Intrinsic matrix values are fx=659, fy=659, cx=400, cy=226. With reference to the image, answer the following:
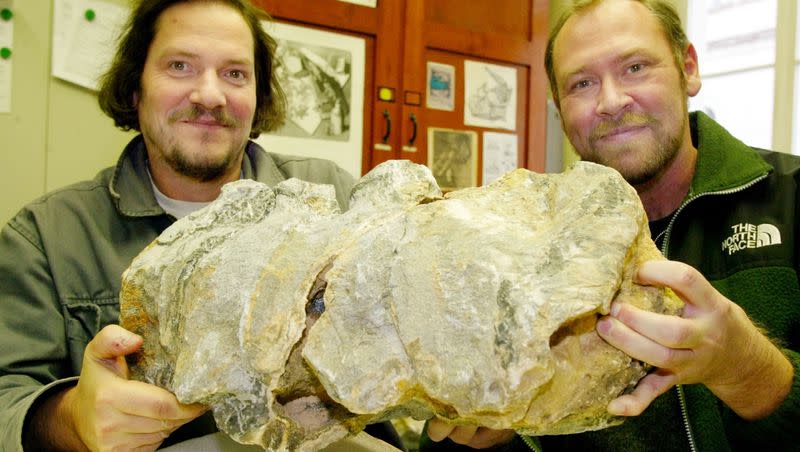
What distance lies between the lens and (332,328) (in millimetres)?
915

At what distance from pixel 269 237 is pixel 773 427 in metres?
0.98

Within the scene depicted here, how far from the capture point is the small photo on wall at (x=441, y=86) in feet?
11.5

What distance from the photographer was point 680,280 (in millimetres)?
877

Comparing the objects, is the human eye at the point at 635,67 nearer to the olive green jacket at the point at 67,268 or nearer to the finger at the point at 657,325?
the finger at the point at 657,325

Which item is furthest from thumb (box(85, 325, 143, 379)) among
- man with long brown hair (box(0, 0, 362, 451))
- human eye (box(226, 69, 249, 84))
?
human eye (box(226, 69, 249, 84))

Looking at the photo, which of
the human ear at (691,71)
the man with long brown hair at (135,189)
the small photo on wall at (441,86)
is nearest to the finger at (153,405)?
the man with long brown hair at (135,189)

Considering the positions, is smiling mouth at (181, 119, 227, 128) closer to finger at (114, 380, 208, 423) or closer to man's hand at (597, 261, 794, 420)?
finger at (114, 380, 208, 423)

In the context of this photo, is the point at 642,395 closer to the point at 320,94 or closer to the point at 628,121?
the point at 628,121

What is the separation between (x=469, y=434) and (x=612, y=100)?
85 centimetres

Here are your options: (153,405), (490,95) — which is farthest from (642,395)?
(490,95)

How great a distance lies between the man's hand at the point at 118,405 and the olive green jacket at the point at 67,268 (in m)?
0.36

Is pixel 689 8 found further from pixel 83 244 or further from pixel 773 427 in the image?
pixel 83 244

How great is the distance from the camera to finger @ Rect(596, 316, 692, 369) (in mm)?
852

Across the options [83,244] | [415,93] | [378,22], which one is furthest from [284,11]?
[83,244]
